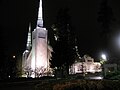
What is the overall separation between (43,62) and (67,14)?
128 ft

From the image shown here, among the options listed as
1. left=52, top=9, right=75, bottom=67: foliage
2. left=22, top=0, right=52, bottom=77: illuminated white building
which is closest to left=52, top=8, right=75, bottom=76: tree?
left=52, top=9, right=75, bottom=67: foliage

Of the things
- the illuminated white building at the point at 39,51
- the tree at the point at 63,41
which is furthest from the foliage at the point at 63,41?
the illuminated white building at the point at 39,51

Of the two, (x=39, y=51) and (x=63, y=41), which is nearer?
(x=63, y=41)

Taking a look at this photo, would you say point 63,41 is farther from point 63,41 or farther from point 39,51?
point 39,51

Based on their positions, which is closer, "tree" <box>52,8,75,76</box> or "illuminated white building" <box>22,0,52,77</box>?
"tree" <box>52,8,75,76</box>

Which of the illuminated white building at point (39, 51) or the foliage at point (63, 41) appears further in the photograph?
the illuminated white building at point (39, 51)

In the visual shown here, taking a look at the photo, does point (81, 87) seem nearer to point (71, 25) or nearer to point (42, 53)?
point (71, 25)

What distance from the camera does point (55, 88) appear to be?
11.8m

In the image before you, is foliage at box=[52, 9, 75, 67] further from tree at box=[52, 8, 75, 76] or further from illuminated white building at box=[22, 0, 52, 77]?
illuminated white building at box=[22, 0, 52, 77]

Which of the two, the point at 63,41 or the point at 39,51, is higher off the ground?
the point at 39,51

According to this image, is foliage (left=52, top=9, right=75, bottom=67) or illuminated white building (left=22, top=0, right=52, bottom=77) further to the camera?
illuminated white building (left=22, top=0, right=52, bottom=77)

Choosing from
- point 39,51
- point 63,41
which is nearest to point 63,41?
point 63,41

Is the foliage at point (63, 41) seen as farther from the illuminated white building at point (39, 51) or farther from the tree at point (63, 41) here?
the illuminated white building at point (39, 51)

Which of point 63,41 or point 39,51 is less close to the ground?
point 39,51
